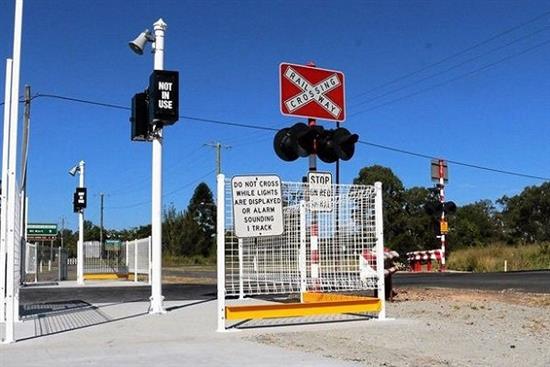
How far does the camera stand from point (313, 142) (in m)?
13.0

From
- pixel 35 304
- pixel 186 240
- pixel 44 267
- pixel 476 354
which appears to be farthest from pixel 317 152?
pixel 186 240

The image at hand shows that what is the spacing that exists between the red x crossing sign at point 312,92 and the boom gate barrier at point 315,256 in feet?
6.67

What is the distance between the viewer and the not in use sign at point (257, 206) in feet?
35.8

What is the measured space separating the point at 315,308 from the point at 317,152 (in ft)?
10.5

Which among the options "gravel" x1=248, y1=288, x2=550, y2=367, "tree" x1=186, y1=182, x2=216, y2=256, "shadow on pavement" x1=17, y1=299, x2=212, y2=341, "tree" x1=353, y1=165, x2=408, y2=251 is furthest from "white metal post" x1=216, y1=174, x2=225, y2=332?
"tree" x1=186, y1=182, x2=216, y2=256

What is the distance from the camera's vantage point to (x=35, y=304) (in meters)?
15.9

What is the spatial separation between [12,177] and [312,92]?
6273 mm

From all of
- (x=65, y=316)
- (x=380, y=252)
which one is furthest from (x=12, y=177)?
(x=380, y=252)

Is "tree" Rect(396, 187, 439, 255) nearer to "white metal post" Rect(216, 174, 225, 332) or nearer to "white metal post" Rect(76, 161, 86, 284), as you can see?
"white metal post" Rect(76, 161, 86, 284)

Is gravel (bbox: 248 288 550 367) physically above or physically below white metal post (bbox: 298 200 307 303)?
below

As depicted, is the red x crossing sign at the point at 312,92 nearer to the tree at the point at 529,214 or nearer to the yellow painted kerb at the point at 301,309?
the yellow painted kerb at the point at 301,309

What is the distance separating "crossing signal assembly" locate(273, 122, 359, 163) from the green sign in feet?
113

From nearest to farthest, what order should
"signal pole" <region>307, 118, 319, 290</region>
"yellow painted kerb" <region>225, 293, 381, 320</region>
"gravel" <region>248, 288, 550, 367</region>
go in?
"gravel" <region>248, 288, 550, 367</region>
"yellow painted kerb" <region>225, 293, 381, 320</region>
"signal pole" <region>307, 118, 319, 290</region>

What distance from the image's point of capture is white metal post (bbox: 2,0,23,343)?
31.2ft
